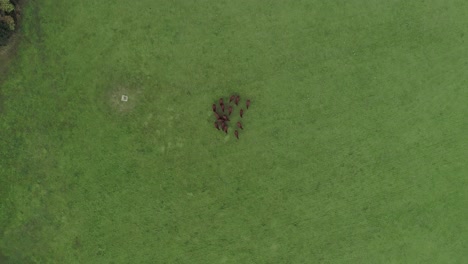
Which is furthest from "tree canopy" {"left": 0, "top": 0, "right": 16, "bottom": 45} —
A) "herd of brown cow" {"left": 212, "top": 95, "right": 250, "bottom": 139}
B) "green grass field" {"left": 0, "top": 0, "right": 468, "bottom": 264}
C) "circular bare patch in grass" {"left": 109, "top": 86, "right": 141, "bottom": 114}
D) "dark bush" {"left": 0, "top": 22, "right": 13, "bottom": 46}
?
"herd of brown cow" {"left": 212, "top": 95, "right": 250, "bottom": 139}

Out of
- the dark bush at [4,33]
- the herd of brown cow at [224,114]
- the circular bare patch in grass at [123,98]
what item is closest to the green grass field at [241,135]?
the circular bare patch in grass at [123,98]

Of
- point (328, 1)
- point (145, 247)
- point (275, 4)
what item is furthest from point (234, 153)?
point (328, 1)

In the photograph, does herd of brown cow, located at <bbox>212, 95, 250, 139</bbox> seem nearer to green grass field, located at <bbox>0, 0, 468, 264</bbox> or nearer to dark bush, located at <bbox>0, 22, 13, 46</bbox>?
green grass field, located at <bbox>0, 0, 468, 264</bbox>

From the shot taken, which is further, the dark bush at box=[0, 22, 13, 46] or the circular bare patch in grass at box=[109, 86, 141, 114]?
the circular bare patch in grass at box=[109, 86, 141, 114]

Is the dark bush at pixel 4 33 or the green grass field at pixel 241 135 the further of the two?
the green grass field at pixel 241 135

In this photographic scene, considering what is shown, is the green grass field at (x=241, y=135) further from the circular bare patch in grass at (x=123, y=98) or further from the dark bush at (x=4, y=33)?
the dark bush at (x=4, y=33)

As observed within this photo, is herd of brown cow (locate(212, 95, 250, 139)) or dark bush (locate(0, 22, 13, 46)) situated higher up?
dark bush (locate(0, 22, 13, 46))

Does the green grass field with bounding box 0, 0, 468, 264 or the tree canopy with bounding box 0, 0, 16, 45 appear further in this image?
the green grass field with bounding box 0, 0, 468, 264

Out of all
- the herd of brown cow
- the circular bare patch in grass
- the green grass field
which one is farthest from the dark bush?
the herd of brown cow

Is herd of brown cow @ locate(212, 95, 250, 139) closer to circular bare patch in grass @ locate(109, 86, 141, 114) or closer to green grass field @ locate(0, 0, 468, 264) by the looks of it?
green grass field @ locate(0, 0, 468, 264)

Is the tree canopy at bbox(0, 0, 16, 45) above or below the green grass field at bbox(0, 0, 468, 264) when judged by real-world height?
above
